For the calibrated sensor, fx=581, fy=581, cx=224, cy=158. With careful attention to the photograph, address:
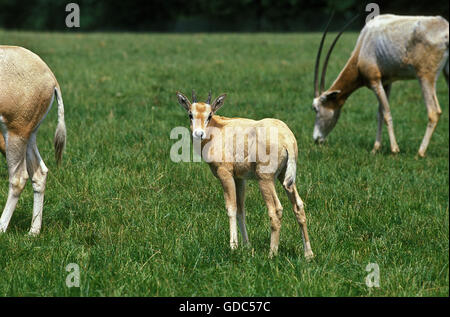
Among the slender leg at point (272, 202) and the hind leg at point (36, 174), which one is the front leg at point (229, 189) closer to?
the slender leg at point (272, 202)

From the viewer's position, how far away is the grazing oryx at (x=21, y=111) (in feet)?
16.5

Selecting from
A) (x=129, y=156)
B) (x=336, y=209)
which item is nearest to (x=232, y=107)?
(x=129, y=156)

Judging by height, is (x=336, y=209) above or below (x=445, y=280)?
above

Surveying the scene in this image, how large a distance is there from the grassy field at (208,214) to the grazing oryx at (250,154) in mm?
379

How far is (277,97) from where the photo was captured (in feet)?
39.3

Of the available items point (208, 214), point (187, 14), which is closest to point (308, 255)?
point (208, 214)

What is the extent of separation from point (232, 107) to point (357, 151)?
3040 millimetres

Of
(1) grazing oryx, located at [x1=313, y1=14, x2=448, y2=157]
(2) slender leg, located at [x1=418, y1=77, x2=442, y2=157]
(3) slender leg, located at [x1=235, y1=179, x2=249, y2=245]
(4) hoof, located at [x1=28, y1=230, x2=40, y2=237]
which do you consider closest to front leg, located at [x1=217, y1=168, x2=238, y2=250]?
(3) slender leg, located at [x1=235, y1=179, x2=249, y2=245]

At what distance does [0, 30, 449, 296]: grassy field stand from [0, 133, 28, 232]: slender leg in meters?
0.17

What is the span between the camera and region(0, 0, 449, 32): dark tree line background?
156 ft

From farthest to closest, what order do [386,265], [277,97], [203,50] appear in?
1. [203,50]
2. [277,97]
3. [386,265]

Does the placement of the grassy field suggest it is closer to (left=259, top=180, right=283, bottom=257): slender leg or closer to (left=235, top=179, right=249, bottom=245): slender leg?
(left=235, top=179, right=249, bottom=245): slender leg

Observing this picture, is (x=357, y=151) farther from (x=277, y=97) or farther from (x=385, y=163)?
(x=277, y=97)
